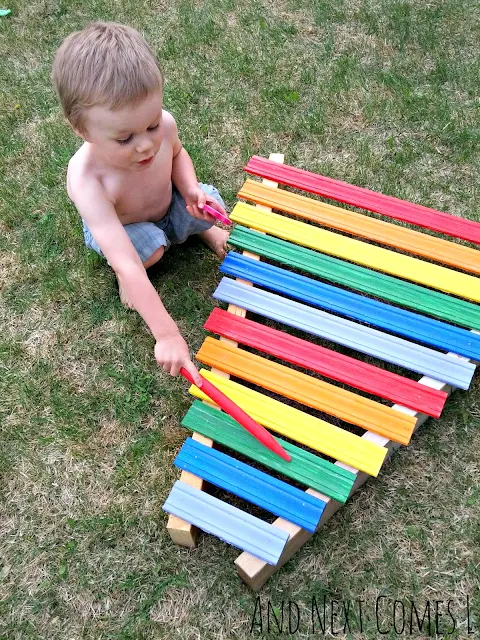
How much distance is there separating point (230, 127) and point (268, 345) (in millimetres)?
1384

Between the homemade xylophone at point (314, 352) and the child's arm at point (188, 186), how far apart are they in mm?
192

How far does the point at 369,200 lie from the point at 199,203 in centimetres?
72

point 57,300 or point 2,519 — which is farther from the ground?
point 57,300

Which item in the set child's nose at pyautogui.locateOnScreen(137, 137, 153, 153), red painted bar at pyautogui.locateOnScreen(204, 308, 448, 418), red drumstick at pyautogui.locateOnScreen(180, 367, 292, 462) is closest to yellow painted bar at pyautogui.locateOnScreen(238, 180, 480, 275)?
red painted bar at pyautogui.locateOnScreen(204, 308, 448, 418)

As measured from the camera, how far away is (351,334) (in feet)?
6.56

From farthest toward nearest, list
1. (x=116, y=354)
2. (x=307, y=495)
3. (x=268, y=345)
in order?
(x=116, y=354) → (x=268, y=345) → (x=307, y=495)

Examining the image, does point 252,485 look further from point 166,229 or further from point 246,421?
point 166,229

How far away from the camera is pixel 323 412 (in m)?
2.03

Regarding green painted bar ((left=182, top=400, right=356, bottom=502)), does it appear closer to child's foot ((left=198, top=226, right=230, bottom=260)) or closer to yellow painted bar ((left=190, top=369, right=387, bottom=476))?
yellow painted bar ((left=190, top=369, right=387, bottom=476))

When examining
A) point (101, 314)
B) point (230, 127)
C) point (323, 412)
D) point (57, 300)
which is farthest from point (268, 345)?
point (230, 127)

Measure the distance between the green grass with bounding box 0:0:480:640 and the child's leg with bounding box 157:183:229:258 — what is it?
0.09 meters

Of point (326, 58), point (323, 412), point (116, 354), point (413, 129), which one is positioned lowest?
point (323, 412)

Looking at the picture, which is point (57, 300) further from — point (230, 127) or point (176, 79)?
point (176, 79)

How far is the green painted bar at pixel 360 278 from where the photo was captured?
204 centimetres
